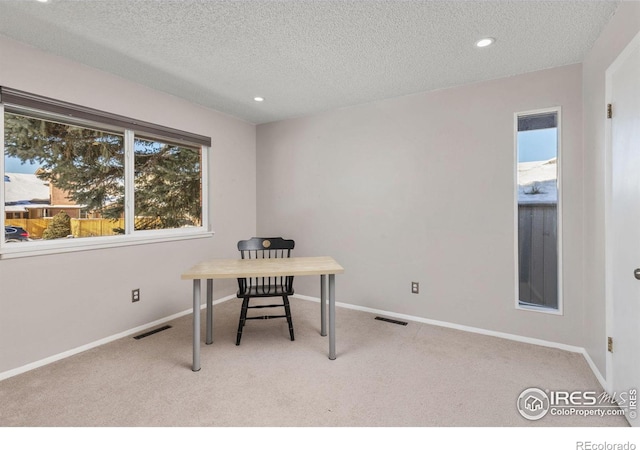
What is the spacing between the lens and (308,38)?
2150mm

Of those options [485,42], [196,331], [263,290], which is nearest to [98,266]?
[196,331]

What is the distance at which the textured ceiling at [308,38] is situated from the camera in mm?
1836

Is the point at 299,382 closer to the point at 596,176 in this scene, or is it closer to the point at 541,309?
the point at 541,309

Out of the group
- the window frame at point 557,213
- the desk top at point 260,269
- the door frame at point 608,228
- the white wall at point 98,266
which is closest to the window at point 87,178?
the white wall at point 98,266

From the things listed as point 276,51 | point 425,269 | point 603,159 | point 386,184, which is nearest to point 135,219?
point 276,51

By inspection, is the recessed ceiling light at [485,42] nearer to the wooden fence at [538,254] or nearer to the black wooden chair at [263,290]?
the wooden fence at [538,254]

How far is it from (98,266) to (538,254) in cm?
385

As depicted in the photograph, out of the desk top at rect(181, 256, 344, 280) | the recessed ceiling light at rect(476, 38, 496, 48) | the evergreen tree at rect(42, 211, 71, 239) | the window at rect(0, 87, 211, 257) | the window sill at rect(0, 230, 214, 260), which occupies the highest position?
the recessed ceiling light at rect(476, 38, 496, 48)

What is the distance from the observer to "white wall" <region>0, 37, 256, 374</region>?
7.27 ft

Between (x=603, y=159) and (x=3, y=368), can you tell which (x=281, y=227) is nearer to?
(x=3, y=368)

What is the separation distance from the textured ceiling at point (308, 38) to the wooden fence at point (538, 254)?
123cm

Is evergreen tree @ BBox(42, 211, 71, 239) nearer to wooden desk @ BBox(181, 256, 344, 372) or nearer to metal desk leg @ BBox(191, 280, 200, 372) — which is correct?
wooden desk @ BBox(181, 256, 344, 372)

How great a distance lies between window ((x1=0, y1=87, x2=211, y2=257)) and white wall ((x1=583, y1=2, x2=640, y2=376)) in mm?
3559

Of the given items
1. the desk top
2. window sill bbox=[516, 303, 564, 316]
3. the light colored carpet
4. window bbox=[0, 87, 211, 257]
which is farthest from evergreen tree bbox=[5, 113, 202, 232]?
window sill bbox=[516, 303, 564, 316]
